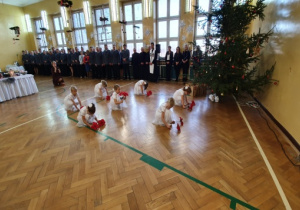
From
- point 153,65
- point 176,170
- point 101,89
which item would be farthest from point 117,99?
point 153,65

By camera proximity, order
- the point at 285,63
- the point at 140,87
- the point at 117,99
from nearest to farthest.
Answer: the point at 285,63 < the point at 117,99 < the point at 140,87

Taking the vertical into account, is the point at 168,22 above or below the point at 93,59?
above

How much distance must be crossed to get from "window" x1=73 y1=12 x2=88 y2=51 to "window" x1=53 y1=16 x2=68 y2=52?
4.74ft

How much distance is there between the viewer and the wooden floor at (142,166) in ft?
5.99

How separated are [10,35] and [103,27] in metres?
8.26

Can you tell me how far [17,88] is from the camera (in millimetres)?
6191

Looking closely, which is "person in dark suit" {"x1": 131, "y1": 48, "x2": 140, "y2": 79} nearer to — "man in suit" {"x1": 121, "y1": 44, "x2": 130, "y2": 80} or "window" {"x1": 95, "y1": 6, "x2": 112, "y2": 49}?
"man in suit" {"x1": 121, "y1": 44, "x2": 130, "y2": 80}

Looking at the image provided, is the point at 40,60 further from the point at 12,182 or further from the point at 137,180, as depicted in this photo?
the point at 137,180

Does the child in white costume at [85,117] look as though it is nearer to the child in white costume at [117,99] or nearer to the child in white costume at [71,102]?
the child in white costume at [117,99]

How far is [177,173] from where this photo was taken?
7.16 feet

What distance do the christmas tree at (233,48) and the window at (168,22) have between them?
168 inches

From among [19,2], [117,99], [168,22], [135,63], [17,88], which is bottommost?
Result: [117,99]

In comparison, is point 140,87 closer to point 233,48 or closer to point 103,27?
point 233,48

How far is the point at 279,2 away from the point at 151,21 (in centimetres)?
573
